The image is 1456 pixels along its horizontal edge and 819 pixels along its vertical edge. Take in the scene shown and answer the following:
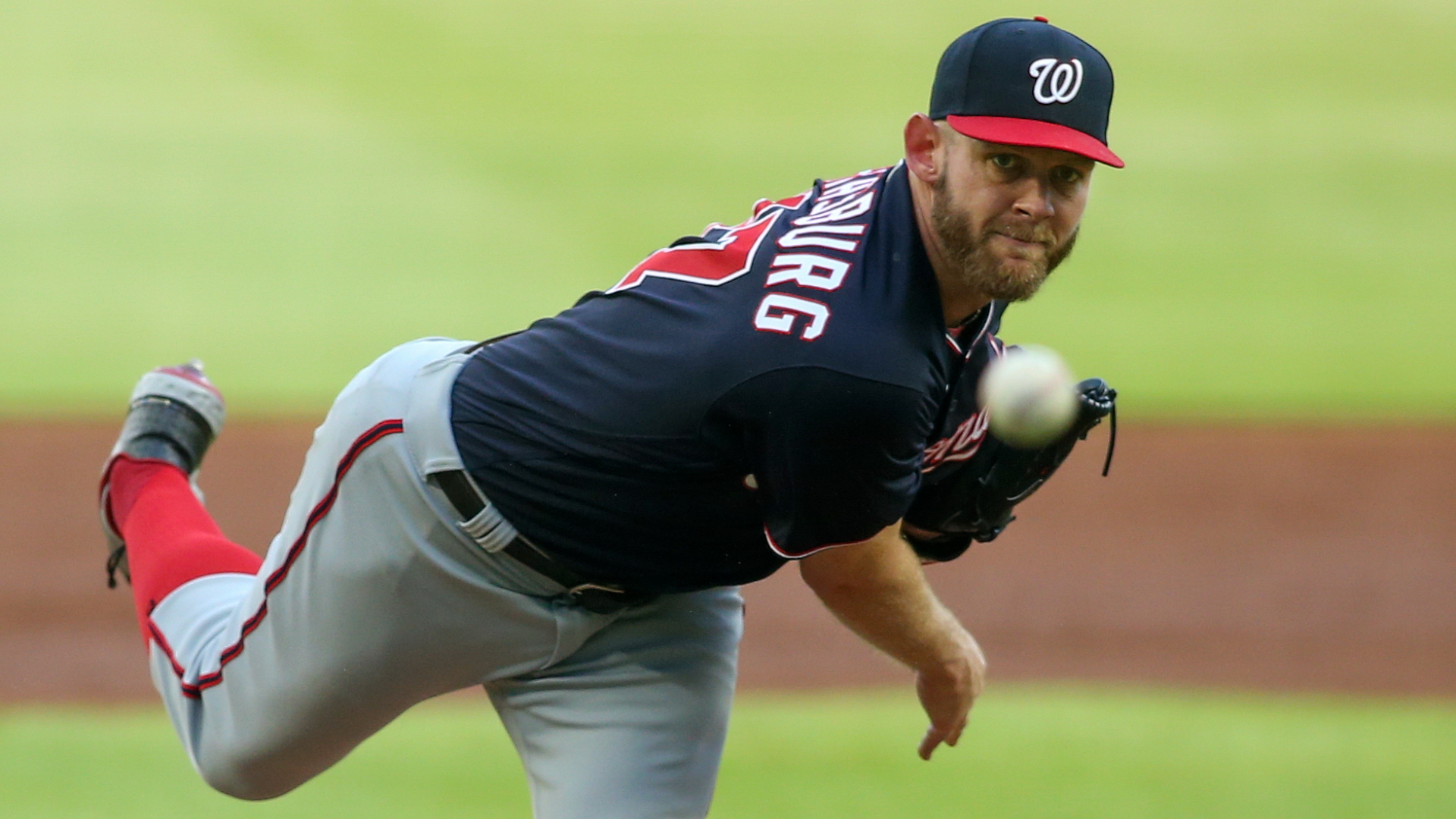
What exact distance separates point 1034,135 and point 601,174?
6.35 m

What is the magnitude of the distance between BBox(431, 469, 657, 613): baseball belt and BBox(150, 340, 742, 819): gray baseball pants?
18mm

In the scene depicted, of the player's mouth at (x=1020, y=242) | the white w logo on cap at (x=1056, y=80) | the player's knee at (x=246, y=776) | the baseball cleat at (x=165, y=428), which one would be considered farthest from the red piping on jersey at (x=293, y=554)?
the white w logo on cap at (x=1056, y=80)

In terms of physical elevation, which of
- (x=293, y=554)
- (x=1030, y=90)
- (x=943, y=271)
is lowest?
(x=293, y=554)

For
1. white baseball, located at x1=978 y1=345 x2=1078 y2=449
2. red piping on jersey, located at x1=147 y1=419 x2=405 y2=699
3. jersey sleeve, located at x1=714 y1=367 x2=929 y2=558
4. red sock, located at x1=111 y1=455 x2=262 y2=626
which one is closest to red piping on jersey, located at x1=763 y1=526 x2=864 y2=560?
jersey sleeve, located at x1=714 y1=367 x2=929 y2=558

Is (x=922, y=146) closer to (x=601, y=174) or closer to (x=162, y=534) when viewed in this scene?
(x=162, y=534)

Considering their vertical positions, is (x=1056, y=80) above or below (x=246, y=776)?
above

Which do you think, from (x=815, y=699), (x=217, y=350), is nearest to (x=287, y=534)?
(x=815, y=699)

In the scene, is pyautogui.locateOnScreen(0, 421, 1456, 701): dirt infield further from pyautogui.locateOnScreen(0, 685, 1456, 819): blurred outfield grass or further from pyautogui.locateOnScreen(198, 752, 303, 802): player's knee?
pyautogui.locateOnScreen(198, 752, 303, 802): player's knee

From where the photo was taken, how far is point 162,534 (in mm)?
3178

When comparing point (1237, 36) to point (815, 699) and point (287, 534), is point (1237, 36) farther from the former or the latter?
point (287, 534)

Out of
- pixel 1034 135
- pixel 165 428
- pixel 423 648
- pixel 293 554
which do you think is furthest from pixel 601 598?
pixel 165 428

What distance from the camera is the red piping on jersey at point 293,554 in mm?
2635

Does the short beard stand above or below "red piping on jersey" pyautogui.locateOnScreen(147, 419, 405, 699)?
above

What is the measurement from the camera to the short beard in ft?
7.50
